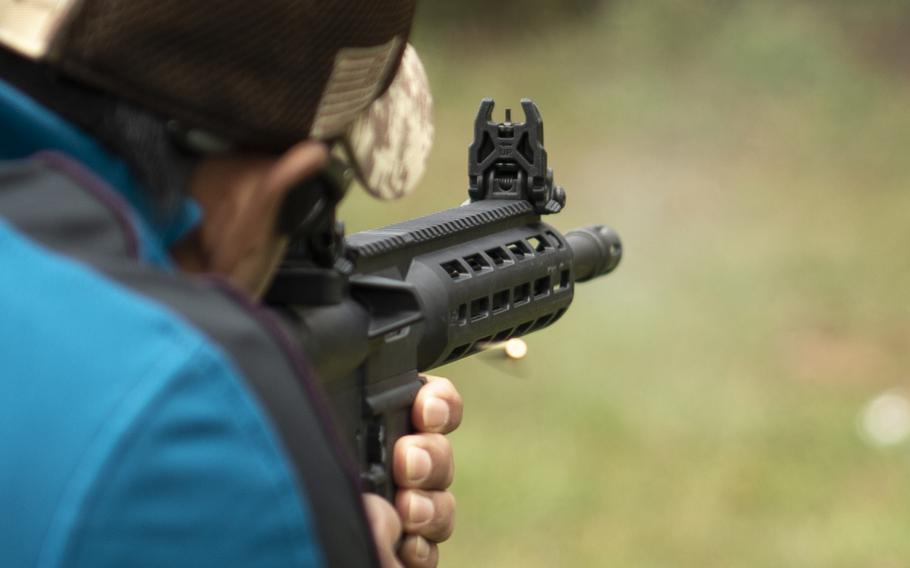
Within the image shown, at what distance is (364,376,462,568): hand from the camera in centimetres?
154

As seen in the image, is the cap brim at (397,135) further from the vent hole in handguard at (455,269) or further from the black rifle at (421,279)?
the vent hole in handguard at (455,269)

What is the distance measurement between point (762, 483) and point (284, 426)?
355 centimetres

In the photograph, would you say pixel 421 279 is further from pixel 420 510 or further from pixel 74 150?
pixel 74 150

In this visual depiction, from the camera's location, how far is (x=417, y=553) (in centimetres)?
155

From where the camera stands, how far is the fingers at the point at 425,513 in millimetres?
1531

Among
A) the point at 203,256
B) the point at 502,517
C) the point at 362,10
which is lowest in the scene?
the point at 502,517

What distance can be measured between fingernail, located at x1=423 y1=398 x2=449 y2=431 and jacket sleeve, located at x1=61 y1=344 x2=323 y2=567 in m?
0.75

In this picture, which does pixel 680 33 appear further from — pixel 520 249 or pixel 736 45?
pixel 520 249

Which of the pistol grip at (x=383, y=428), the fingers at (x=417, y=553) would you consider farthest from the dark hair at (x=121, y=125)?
the fingers at (x=417, y=553)

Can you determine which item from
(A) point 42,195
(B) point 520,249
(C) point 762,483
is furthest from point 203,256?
(C) point 762,483

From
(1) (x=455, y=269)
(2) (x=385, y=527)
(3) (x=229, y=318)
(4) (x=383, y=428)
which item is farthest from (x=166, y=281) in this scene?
(1) (x=455, y=269)

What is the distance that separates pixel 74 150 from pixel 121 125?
29 millimetres

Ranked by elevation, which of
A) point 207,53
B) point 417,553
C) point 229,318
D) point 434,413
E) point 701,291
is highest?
point 207,53

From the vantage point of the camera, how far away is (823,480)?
4281 mm
